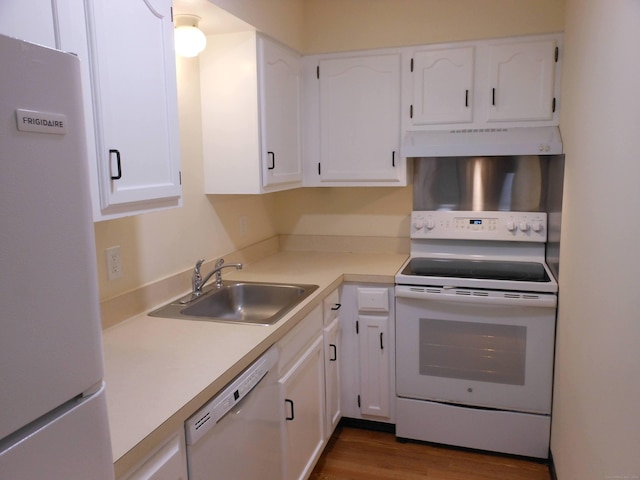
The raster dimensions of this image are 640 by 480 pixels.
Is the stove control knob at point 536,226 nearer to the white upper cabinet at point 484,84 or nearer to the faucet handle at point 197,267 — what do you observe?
the white upper cabinet at point 484,84

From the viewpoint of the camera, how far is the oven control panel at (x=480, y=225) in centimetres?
280

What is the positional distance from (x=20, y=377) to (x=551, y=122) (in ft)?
8.63

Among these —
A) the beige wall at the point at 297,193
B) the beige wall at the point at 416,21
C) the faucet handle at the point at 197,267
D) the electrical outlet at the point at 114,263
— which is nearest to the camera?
the electrical outlet at the point at 114,263

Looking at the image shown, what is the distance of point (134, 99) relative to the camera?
1.51m

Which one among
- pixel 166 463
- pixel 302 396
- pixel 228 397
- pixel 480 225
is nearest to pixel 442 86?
pixel 480 225

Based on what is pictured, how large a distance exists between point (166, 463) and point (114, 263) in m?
0.91

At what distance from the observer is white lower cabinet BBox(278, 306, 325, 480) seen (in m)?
1.95

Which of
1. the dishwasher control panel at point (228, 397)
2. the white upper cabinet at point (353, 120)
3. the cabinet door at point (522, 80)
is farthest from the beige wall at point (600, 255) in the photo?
the dishwasher control panel at point (228, 397)

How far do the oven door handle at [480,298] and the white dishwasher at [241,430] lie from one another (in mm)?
960

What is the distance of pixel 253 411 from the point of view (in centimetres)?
164

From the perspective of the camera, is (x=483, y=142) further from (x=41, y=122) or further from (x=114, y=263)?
(x=41, y=122)

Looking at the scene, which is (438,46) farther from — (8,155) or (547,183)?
(8,155)

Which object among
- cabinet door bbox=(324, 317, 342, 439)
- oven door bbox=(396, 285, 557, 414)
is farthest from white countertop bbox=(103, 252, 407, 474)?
oven door bbox=(396, 285, 557, 414)

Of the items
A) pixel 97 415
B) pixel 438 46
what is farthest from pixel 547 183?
pixel 97 415
